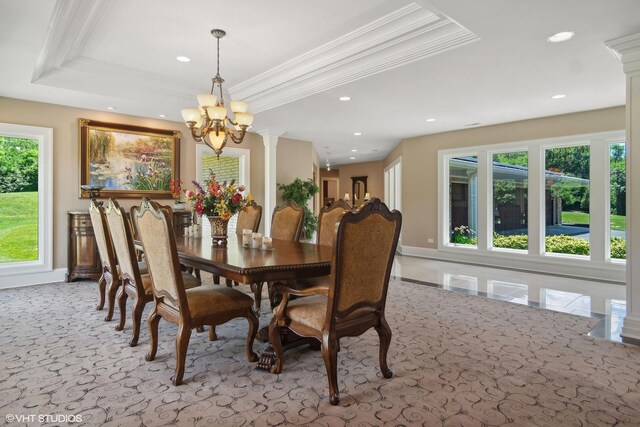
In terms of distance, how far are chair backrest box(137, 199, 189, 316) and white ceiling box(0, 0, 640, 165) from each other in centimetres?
183

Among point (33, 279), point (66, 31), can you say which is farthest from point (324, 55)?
point (33, 279)

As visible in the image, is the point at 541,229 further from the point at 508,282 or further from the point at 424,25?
the point at 424,25

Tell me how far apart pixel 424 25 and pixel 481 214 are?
468 centimetres

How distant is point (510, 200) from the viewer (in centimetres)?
681

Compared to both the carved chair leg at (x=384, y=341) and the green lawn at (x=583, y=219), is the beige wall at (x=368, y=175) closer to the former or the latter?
the green lawn at (x=583, y=219)

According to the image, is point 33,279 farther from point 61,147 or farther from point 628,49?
point 628,49

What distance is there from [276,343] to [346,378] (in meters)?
0.51

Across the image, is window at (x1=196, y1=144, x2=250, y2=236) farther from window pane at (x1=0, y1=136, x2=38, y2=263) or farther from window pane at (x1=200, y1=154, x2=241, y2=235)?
window pane at (x1=0, y1=136, x2=38, y2=263)

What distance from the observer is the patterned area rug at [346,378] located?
1999 mm

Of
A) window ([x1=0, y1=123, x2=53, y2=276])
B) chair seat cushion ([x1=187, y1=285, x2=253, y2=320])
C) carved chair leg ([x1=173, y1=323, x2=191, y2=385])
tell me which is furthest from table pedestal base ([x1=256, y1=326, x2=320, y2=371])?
window ([x1=0, y1=123, x2=53, y2=276])

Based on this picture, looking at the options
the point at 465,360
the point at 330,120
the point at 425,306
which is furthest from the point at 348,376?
the point at 330,120

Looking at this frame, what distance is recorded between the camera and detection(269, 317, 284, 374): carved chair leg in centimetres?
238

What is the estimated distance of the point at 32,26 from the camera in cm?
313

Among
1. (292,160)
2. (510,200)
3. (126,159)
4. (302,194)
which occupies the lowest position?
(510,200)
